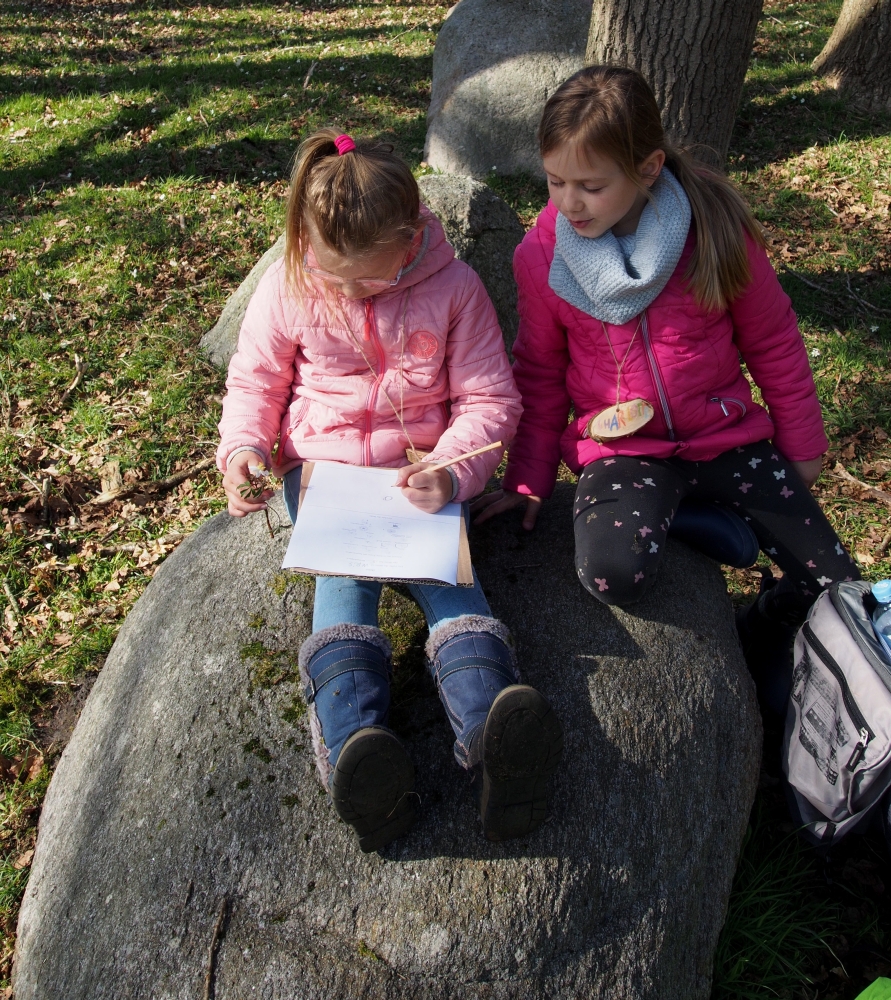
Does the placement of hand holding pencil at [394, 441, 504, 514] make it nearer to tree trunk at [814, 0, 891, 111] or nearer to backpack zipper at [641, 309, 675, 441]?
backpack zipper at [641, 309, 675, 441]

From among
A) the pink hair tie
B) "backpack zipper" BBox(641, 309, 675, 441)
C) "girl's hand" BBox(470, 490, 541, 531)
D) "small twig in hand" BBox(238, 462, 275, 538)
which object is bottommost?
"girl's hand" BBox(470, 490, 541, 531)

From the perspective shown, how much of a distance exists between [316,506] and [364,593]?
32 centimetres

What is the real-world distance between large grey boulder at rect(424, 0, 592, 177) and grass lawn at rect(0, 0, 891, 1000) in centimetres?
32

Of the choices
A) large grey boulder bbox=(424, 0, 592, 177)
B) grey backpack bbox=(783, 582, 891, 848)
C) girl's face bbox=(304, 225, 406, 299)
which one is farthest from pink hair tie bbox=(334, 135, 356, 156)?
large grey boulder bbox=(424, 0, 592, 177)

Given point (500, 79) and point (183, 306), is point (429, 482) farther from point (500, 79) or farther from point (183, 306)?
point (500, 79)

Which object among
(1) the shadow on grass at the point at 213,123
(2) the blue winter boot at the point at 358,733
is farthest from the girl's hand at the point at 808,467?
(1) the shadow on grass at the point at 213,123

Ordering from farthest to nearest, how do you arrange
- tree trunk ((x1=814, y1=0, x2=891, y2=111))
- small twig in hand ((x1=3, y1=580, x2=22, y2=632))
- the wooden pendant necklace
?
tree trunk ((x1=814, y1=0, x2=891, y2=111)) → small twig in hand ((x1=3, y1=580, x2=22, y2=632)) → the wooden pendant necklace

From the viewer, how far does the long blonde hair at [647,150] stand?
2404 millimetres

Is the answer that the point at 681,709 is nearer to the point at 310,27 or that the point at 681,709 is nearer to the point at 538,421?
the point at 538,421

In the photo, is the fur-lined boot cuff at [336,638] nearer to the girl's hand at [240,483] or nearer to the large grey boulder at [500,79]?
the girl's hand at [240,483]

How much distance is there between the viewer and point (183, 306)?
537cm

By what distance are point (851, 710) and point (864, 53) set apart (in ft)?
24.4

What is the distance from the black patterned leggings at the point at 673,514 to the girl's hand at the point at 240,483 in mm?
1075

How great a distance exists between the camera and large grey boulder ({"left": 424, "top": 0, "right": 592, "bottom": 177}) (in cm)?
672
